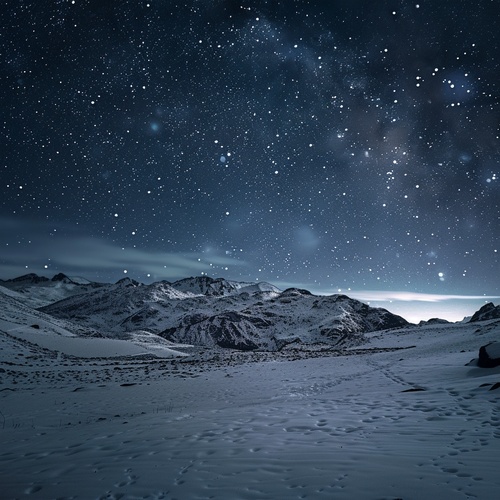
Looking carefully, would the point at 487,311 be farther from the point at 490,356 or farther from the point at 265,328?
the point at 490,356

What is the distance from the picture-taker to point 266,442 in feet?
22.6

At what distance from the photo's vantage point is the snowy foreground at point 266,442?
15.9 feet

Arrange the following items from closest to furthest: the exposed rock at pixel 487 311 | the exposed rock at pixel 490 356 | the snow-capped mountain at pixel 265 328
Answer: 1. the exposed rock at pixel 490 356
2. the exposed rock at pixel 487 311
3. the snow-capped mountain at pixel 265 328

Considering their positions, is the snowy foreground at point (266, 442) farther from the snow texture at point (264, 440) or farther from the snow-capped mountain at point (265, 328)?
the snow-capped mountain at point (265, 328)

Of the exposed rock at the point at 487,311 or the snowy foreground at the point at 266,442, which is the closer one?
the snowy foreground at the point at 266,442

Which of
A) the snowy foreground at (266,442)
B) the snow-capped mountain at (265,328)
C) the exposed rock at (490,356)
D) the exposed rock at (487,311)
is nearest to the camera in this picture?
the snowy foreground at (266,442)

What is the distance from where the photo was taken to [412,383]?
13.5m

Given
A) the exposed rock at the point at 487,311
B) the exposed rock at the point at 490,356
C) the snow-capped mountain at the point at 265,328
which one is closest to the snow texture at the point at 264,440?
the exposed rock at the point at 490,356

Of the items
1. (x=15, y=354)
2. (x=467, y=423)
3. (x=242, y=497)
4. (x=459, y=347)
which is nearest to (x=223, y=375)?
(x=467, y=423)

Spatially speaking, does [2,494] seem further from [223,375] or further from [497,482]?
[223,375]

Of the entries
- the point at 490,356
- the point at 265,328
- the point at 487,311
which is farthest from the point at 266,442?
the point at 487,311

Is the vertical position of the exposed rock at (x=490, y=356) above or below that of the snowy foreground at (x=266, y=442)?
above

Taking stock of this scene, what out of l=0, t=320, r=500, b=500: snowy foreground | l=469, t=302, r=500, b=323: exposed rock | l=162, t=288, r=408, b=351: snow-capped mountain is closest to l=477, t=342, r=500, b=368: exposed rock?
l=0, t=320, r=500, b=500: snowy foreground

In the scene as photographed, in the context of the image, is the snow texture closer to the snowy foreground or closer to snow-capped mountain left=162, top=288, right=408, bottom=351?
the snowy foreground
